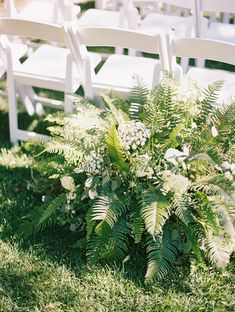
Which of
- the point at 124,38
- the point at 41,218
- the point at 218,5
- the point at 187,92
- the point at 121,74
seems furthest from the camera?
the point at 218,5

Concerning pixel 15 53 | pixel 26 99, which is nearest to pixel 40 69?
pixel 15 53

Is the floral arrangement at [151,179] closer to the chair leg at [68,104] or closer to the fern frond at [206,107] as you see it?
the fern frond at [206,107]

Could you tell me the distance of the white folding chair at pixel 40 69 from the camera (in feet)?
14.2

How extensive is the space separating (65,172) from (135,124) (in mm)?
648

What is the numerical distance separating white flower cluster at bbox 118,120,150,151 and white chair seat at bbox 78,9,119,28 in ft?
6.74

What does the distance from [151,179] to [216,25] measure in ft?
8.43

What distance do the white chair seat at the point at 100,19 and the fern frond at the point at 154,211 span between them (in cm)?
249

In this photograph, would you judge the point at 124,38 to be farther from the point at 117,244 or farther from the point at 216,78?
the point at 117,244

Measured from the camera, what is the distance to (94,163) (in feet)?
13.0

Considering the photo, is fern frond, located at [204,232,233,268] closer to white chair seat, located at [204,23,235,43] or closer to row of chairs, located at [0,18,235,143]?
row of chairs, located at [0,18,235,143]

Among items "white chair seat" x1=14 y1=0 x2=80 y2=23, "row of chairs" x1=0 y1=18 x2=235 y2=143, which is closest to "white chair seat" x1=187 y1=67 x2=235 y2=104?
"row of chairs" x1=0 y1=18 x2=235 y2=143

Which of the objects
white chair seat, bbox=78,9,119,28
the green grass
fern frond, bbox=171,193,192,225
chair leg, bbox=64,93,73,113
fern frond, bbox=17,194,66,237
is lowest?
the green grass

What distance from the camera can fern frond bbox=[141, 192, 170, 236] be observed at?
142 inches

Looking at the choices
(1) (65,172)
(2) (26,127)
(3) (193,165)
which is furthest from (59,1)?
(3) (193,165)
